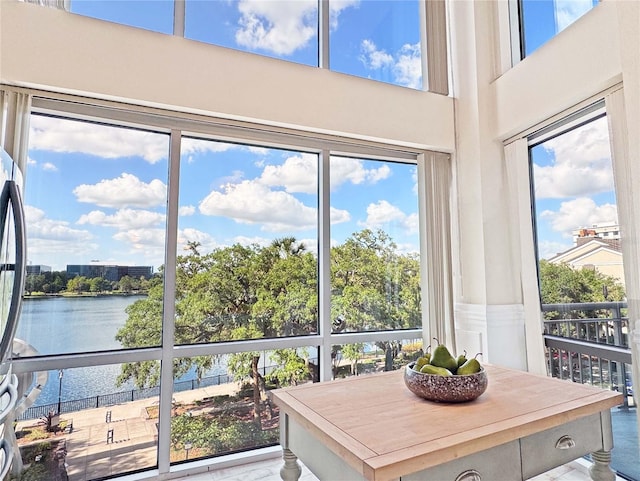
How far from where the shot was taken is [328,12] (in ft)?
10.6

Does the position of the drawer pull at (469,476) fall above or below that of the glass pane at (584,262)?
below

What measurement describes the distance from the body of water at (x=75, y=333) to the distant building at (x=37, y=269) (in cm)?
16

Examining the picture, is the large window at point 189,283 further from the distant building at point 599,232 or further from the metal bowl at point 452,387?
the metal bowl at point 452,387

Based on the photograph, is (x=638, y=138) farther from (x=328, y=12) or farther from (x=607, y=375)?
(x=328, y=12)

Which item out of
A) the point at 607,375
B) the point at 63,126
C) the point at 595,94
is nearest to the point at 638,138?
the point at 595,94

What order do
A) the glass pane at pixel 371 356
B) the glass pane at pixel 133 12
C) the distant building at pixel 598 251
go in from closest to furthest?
the distant building at pixel 598 251 → the glass pane at pixel 133 12 → the glass pane at pixel 371 356

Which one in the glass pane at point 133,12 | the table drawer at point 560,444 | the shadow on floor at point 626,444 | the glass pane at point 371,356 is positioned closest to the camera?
the table drawer at point 560,444

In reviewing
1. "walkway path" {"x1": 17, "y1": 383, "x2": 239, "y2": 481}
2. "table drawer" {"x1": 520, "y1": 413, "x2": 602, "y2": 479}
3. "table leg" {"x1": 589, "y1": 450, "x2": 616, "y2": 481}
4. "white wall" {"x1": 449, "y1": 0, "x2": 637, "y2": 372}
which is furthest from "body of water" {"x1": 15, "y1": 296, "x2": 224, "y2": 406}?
Answer: "white wall" {"x1": 449, "y1": 0, "x2": 637, "y2": 372}

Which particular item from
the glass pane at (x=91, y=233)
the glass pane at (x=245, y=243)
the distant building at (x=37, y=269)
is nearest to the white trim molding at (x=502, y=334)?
the glass pane at (x=245, y=243)

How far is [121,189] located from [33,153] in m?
0.50

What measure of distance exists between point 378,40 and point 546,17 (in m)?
1.28

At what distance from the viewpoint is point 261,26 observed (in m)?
2.97

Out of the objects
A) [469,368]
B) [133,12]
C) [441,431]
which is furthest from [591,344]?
[133,12]

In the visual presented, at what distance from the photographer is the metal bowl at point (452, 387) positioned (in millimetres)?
1411
